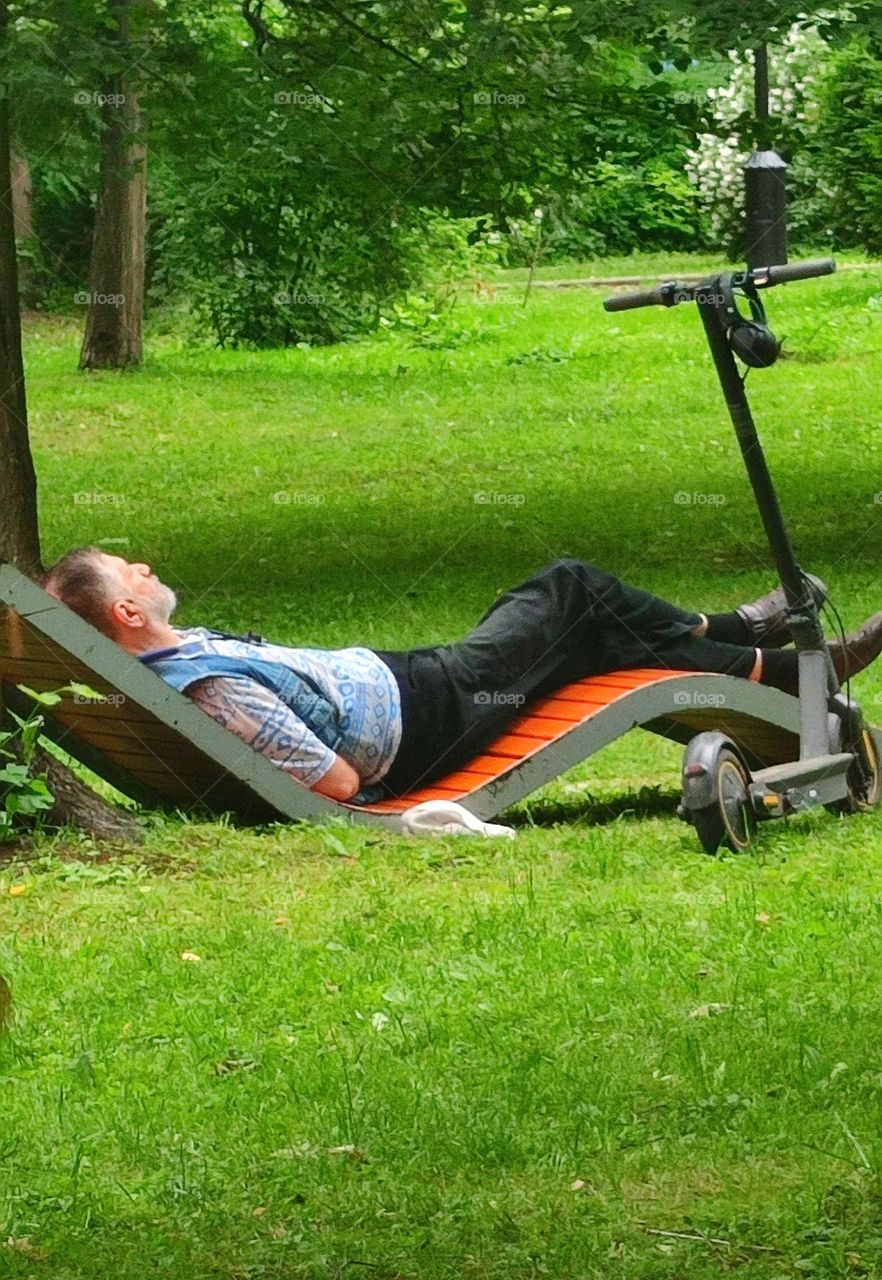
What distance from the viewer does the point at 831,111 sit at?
23.5 m

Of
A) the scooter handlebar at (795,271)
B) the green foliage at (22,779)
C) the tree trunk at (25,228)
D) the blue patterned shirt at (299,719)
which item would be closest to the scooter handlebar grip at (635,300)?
the scooter handlebar at (795,271)

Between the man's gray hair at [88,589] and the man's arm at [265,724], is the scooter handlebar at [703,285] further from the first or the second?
the man's gray hair at [88,589]

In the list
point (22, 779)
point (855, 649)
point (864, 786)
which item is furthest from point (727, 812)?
point (22, 779)

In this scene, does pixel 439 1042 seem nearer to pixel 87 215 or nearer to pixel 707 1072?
pixel 707 1072

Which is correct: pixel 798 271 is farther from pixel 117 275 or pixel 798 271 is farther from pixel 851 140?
pixel 851 140

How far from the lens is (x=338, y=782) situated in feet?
21.0

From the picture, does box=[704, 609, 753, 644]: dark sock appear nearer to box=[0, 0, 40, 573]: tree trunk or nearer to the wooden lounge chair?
the wooden lounge chair

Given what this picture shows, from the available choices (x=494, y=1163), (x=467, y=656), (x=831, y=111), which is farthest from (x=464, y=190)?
(x=831, y=111)

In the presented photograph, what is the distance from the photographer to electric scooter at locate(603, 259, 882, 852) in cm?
603

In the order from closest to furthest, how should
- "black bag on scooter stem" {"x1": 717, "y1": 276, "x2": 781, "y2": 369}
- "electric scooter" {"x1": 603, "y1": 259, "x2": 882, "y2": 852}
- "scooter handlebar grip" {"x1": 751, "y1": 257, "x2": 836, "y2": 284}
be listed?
"scooter handlebar grip" {"x1": 751, "y1": 257, "x2": 836, "y2": 284}
"electric scooter" {"x1": 603, "y1": 259, "x2": 882, "y2": 852}
"black bag on scooter stem" {"x1": 717, "y1": 276, "x2": 781, "y2": 369}

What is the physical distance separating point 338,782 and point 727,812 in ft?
3.72

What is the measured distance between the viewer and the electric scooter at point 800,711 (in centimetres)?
603

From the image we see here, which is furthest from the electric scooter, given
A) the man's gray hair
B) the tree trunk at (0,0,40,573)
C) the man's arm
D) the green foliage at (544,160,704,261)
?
the green foliage at (544,160,704,261)

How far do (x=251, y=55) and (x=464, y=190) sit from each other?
1.45 metres
